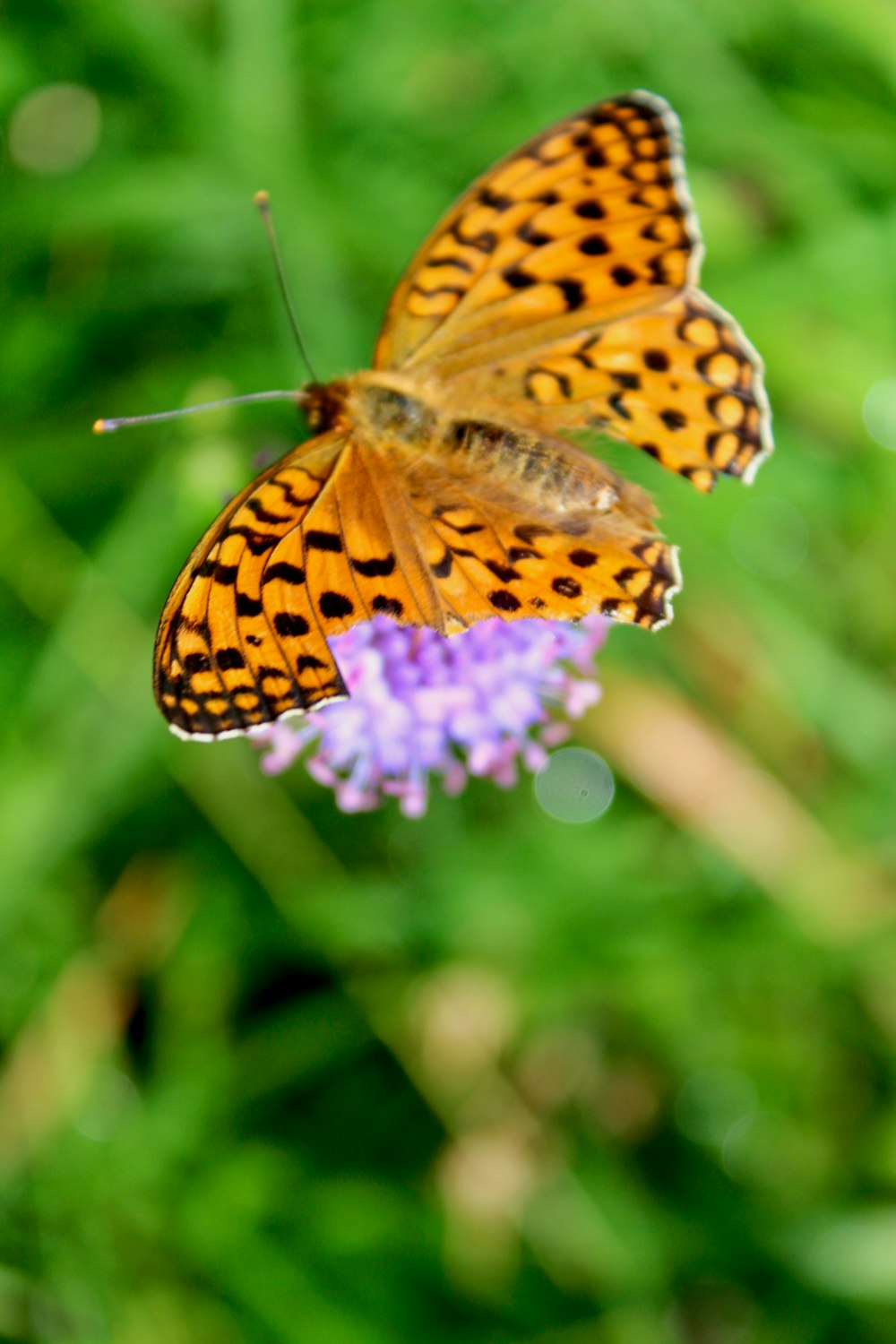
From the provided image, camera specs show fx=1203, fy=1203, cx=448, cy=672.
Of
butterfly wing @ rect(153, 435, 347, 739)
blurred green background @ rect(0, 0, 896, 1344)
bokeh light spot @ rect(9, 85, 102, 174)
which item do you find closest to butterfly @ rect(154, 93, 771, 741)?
butterfly wing @ rect(153, 435, 347, 739)

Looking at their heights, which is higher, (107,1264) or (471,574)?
(471,574)

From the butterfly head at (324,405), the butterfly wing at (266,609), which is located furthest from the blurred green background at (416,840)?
the butterfly wing at (266,609)

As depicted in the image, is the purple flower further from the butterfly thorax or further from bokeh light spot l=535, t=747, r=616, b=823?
bokeh light spot l=535, t=747, r=616, b=823

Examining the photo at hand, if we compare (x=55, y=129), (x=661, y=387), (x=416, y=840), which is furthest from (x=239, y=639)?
(x=55, y=129)

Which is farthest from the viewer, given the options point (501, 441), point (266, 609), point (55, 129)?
point (55, 129)

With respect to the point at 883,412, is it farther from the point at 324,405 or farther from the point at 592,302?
the point at 324,405

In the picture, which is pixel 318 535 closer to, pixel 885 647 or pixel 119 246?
pixel 119 246

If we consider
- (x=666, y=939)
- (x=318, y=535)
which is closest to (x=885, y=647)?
(x=666, y=939)
